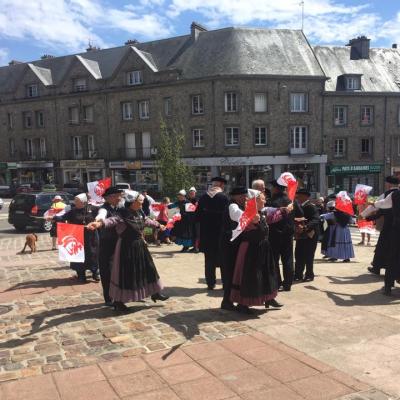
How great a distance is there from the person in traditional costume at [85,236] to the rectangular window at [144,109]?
31.1 metres

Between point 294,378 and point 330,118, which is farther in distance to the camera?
point 330,118

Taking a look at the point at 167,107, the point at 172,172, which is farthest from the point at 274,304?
the point at 167,107

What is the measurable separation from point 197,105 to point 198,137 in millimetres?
2609

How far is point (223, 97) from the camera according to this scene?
35.2 meters

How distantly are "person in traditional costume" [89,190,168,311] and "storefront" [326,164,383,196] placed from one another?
32.6 m

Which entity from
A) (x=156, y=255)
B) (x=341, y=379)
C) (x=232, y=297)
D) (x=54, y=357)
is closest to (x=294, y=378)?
(x=341, y=379)

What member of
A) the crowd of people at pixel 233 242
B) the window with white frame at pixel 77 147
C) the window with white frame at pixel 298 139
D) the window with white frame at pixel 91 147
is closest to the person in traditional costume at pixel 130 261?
the crowd of people at pixel 233 242

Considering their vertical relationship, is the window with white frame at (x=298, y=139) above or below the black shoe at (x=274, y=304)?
above

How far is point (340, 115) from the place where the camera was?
123 ft

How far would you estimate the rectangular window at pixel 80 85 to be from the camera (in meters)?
42.0

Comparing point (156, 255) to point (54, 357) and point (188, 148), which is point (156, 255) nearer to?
point (54, 357)

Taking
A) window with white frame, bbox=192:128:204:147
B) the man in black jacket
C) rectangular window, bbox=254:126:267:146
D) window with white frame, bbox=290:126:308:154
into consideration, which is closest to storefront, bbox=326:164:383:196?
window with white frame, bbox=290:126:308:154

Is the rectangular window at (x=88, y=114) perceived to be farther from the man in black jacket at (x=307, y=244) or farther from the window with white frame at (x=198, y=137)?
the man in black jacket at (x=307, y=244)

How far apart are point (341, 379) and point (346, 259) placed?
260 inches
